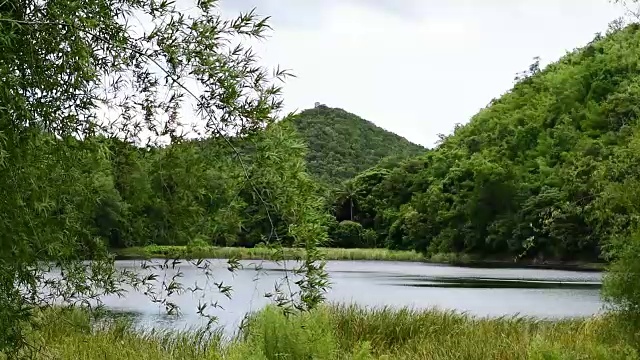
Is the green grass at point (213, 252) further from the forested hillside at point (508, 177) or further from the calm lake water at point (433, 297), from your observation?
the forested hillside at point (508, 177)

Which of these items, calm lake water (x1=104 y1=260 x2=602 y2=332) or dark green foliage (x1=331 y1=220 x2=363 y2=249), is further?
dark green foliage (x1=331 y1=220 x2=363 y2=249)

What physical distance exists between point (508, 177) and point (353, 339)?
145ft

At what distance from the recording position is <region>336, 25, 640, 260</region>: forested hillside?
44.8 m

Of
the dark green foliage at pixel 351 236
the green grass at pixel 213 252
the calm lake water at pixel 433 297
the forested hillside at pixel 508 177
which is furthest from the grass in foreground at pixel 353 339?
the dark green foliage at pixel 351 236

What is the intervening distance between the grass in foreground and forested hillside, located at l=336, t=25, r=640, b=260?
95.8ft

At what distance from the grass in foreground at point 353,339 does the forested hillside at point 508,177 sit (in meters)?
29.2

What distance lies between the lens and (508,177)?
51.8 metres

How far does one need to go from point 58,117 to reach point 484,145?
199 feet

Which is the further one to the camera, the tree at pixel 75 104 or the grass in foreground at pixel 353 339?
the grass in foreground at pixel 353 339

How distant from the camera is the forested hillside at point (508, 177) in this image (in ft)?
147

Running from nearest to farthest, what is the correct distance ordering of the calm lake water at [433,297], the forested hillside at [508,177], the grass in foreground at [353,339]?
the grass in foreground at [353,339]
the calm lake water at [433,297]
the forested hillside at [508,177]

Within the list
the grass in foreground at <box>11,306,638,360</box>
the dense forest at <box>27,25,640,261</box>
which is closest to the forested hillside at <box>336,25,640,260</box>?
the dense forest at <box>27,25,640,261</box>

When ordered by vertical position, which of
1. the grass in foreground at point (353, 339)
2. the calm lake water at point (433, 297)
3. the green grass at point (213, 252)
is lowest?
the calm lake water at point (433, 297)

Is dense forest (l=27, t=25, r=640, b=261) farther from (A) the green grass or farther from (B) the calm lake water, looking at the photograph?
(B) the calm lake water
